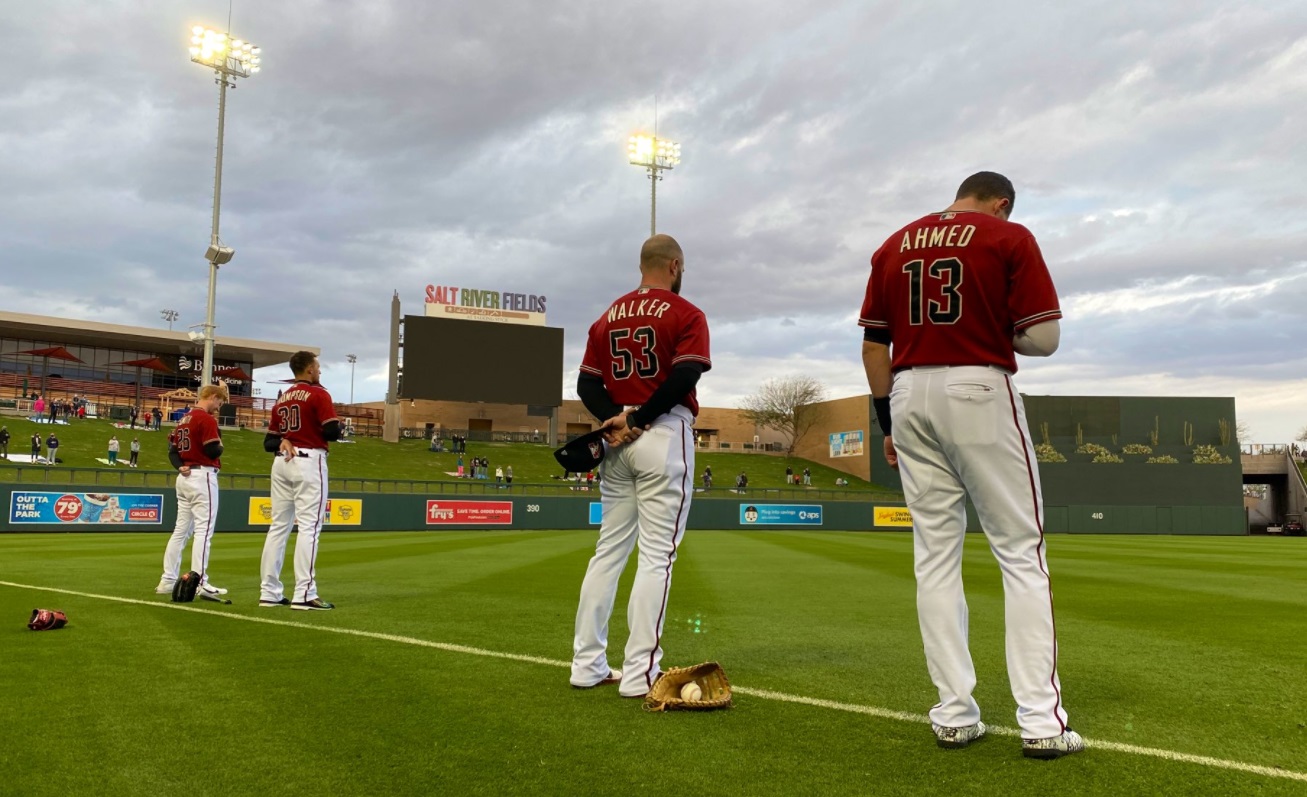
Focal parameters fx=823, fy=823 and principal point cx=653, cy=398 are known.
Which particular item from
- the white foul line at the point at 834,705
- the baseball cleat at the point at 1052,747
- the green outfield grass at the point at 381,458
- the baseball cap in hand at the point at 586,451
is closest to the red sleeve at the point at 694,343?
the baseball cap in hand at the point at 586,451

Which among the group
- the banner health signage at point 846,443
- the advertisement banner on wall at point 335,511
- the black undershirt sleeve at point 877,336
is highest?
the banner health signage at point 846,443

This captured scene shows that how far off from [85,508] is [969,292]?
81.6 ft

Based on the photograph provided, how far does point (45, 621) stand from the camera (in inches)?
219

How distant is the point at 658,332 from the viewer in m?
4.12

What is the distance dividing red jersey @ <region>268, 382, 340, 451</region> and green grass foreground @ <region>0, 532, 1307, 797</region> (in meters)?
1.47

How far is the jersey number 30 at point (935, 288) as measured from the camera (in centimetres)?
323

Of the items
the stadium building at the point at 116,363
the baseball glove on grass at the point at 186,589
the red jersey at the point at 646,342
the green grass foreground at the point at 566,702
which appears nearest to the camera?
the green grass foreground at the point at 566,702

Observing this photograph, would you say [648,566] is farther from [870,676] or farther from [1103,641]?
[1103,641]

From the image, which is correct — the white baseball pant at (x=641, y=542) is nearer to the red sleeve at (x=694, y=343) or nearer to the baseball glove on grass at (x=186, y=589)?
the red sleeve at (x=694, y=343)

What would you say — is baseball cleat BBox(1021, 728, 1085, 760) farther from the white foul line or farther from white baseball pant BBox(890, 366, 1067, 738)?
the white foul line

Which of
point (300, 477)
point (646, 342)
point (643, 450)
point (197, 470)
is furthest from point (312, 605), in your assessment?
point (646, 342)

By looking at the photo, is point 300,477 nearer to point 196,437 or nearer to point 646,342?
point 196,437

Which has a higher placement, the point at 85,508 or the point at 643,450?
the point at 643,450

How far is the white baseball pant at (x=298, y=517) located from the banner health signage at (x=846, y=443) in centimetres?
5270
